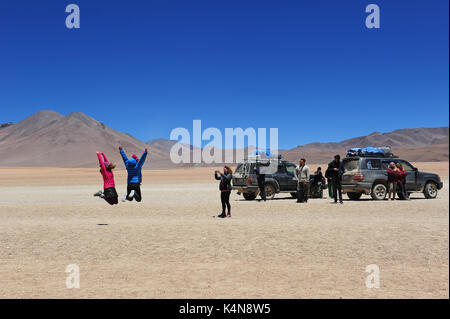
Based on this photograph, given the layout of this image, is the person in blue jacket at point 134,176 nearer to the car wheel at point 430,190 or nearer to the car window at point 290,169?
the car window at point 290,169

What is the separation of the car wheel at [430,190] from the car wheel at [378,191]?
259 cm

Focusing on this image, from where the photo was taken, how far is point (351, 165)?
21.7 metres

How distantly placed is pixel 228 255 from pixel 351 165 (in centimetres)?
1392

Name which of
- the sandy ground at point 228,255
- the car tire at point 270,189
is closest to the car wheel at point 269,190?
the car tire at point 270,189

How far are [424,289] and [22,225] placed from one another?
37.4 ft

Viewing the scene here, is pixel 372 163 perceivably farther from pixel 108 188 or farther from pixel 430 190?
pixel 108 188

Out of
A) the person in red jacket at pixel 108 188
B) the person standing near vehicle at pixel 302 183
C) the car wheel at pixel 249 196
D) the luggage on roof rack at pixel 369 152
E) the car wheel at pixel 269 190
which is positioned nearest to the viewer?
the person in red jacket at pixel 108 188

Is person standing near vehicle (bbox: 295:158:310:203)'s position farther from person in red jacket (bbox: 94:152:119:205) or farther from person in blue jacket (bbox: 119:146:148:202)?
person in red jacket (bbox: 94:152:119:205)

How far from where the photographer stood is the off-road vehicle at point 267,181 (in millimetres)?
22531

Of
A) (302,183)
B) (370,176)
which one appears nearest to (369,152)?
(370,176)

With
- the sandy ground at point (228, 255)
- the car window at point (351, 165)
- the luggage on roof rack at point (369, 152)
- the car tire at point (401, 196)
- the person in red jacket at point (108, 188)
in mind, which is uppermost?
the luggage on roof rack at point (369, 152)

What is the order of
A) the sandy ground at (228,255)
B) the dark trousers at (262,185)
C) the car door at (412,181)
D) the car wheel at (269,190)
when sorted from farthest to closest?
the car wheel at (269,190), the car door at (412,181), the dark trousers at (262,185), the sandy ground at (228,255)

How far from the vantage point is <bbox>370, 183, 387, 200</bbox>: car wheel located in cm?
2139

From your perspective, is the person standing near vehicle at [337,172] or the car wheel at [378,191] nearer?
the person standing near vehicle at [337,172]
